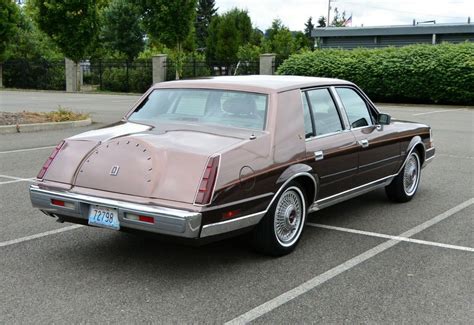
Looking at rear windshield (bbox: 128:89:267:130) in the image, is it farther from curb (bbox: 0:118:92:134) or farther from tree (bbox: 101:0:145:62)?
tree (bbox: 101:0:145:62)

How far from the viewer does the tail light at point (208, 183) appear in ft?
13.5

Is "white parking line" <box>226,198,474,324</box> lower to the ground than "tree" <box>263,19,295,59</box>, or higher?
lower

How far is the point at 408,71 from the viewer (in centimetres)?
2512

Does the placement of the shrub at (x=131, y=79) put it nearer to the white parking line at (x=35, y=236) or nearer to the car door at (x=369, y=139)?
the car door at (x=369, y=139)

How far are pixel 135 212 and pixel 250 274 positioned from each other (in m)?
1.05

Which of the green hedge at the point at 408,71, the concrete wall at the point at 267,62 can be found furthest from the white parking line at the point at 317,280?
the concrete wall at the point at 267,62

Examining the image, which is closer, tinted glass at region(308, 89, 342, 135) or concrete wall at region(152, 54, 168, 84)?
tinted glass at region(308, 89, 342, 135)

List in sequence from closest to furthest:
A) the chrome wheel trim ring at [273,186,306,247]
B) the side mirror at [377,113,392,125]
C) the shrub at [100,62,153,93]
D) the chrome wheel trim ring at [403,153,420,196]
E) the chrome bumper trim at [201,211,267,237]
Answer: the chrome bumper trim at [201,211,267,237], the chrome wheel trim ring at [273,186,306,247], the side mirror at [377,113,392,125], the chrome wheel trim ring at [403,153,420,196], the shrub at [100,62,153,93]

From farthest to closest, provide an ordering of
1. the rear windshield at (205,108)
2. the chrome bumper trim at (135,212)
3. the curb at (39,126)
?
1. the curb at (39,126)
2. the rear windshield at (205,108)
3. the chrome bumper trim at (135,212)

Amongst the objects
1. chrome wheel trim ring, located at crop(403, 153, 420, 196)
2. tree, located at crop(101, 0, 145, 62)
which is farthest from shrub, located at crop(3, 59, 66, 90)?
chrome wheel trim ring, located at crop(403, 153, 420, 196)

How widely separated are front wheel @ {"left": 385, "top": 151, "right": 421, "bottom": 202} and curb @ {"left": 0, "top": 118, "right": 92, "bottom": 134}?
9.68 meters

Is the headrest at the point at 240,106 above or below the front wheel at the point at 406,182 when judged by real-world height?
above

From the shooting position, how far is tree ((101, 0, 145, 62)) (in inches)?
1955

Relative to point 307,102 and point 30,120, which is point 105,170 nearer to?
point 307,102
